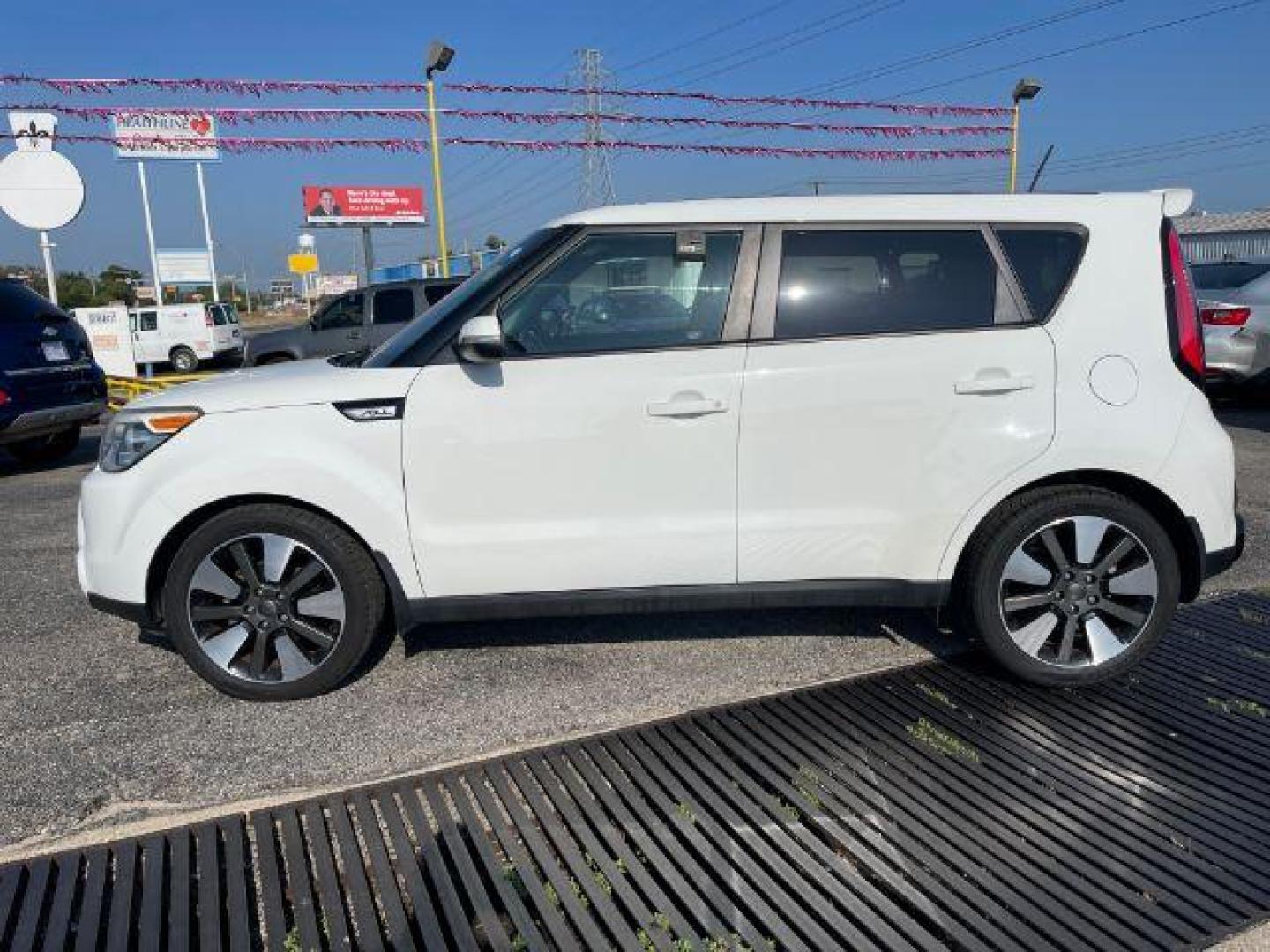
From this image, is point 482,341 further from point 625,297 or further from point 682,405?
point 682,405

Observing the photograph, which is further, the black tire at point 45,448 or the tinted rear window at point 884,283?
the black tire at point 45,448

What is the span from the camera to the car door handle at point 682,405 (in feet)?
9.84

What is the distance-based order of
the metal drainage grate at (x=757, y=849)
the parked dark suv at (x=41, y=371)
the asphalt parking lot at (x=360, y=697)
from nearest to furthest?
the metal drainage grate at (x=757, y=849)
the asphalt parking lot at (x=360, y=697)
the parked dark suv at (x=41, y=371)

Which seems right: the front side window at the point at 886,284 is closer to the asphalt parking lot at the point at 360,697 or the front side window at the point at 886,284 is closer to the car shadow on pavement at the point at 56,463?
the asphalt parking lot at the point at 360,697

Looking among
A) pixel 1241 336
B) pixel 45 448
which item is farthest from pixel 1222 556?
pixel 45 448

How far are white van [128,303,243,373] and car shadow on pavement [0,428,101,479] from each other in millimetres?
14072

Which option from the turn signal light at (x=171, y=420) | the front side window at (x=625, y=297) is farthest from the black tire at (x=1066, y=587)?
the turn signal light at (x=171, y=420)

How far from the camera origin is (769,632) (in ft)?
12.5

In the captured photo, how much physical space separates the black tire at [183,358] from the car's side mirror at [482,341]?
74.8ft

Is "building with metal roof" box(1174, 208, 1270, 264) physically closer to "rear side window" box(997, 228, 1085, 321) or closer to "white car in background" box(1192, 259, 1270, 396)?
"white car in background" box(1192, 259, 1270, 396)

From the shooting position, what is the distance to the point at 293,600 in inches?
123

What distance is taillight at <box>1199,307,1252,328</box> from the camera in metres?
8.34

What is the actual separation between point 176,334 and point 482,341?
2291cm

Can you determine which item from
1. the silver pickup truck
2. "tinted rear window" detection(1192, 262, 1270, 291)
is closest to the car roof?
"tinted rear window" detection(1192, 262, 1270, 291)
